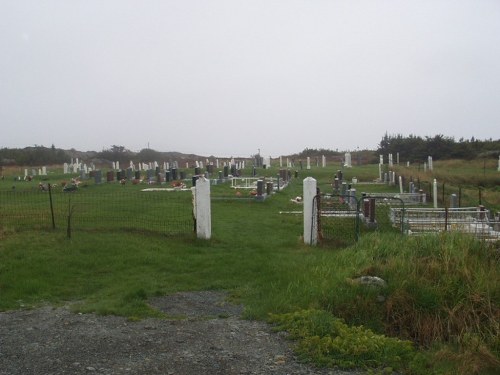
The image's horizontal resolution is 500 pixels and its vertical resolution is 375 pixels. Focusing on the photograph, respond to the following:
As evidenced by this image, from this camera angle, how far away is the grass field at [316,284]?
5.66 meters

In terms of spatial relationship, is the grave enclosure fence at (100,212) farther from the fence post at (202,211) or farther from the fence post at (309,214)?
the fence post at (309,214)

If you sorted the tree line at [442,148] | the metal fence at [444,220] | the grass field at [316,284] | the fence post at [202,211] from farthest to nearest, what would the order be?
the tree line at [442,148] < the metal fence at [444,220] < the fence post at [202,211] < the grass field at [316,284]

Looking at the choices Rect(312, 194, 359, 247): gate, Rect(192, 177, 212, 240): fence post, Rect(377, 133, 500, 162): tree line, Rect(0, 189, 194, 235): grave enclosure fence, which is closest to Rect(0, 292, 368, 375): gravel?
Rect(192, 177, 212, 240): fence post

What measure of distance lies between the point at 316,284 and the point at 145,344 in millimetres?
2705

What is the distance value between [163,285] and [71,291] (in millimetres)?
1425

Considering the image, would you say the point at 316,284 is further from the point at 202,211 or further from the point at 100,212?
the point at 100,212

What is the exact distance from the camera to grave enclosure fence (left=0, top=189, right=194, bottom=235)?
44.9ft

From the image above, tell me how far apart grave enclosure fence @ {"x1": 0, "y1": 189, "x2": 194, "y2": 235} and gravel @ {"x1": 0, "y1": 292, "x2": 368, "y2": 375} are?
5408 millimetres

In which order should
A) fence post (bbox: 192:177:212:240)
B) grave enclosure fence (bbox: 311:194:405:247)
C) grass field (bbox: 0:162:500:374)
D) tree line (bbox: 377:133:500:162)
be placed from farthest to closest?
tree line (bbox: 377:133:500:162) → fence post (bbox: 192:177:212:240) → grave enclosure fence (bbox: 311:194:405:247) → grass field (bbox: 0:162:500:374)

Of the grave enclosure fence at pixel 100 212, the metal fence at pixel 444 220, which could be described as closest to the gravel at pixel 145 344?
the grave enclosure fence at pixel 100 212

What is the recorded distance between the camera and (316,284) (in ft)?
24.6

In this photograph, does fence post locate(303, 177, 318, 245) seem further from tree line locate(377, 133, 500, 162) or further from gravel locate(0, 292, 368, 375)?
tree line locate(377, 133, 500, 162)

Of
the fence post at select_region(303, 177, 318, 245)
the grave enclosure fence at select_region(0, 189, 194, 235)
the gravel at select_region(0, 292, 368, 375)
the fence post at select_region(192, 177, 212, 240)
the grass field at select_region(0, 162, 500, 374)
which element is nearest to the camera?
the gravel at select_region(0, 292, 368, 375)

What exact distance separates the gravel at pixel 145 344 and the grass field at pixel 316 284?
0.97ft
